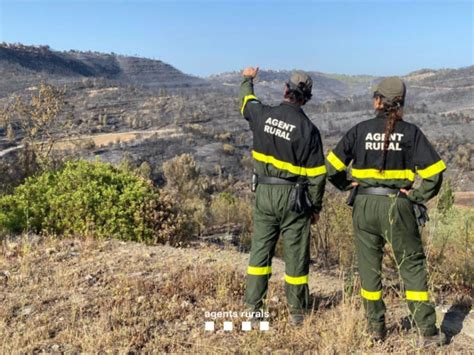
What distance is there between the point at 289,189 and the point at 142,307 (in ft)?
5.39

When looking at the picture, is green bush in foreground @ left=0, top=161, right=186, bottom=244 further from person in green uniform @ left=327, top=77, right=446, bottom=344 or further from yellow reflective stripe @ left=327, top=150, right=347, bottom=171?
person in green uniform @ left=327, top=77, right=446, bottom=344

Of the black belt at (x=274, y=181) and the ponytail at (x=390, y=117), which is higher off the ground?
the ponytail at (x=390, y=117)

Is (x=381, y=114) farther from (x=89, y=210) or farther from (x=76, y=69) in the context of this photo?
(x=76, y=69)

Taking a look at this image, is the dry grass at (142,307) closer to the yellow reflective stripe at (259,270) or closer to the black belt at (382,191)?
the yellow reflective stripe at (259,270)

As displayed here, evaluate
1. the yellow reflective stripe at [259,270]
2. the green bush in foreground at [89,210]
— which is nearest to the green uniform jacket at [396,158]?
the yellow reflective stripe at [259,270]

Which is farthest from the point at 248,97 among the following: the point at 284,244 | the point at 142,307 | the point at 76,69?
the point at 76,69

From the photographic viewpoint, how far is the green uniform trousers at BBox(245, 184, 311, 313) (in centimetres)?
393

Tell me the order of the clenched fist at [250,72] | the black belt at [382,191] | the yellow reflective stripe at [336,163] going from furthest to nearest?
the clenched fist at [250,72] → the yellow reflective stripe at [336,163] → the black belt at [382,191]

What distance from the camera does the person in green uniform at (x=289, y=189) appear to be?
12.7ft

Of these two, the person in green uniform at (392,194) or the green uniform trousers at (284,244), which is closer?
the person in green uniform at (392,194)

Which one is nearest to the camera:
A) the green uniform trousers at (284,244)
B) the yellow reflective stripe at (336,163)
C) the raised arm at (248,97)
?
the yellow reflective stripe at (336,163)

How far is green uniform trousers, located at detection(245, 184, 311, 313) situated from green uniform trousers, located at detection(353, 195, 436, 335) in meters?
0.48

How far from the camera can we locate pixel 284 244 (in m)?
4.02

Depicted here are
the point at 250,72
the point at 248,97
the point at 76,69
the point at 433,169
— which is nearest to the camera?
the point at 433,169
